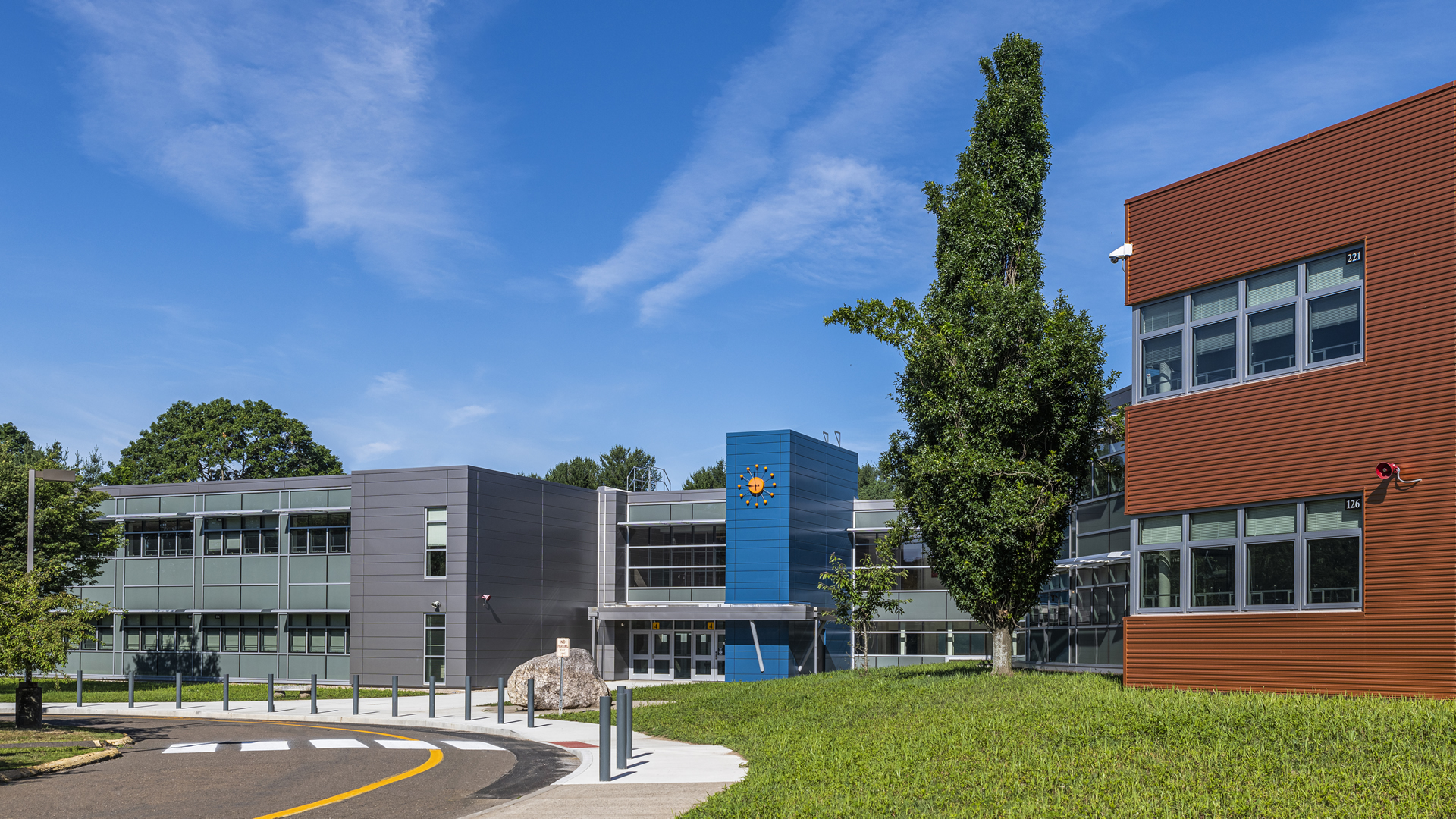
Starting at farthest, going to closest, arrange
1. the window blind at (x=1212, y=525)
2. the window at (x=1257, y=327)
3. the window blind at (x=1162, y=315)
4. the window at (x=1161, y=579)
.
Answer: the window blind at (x=1162, y=315)
the window at (x=1161, y=579)
the window blind at (x=1212, y=525)
the window at (x=1257, y=327)

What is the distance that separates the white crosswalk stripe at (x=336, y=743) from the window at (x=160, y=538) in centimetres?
2683

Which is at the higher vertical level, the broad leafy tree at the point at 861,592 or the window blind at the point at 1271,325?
the window blind at the point at 1271,325

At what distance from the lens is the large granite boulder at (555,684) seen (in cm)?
2845

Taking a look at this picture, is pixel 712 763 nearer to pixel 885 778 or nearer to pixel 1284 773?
pixel 885 778

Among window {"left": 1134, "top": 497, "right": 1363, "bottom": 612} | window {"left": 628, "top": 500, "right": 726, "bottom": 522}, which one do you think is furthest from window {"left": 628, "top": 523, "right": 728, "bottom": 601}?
window {"left": 1134, "top": 497, "right": 1363, "bottom": 612}

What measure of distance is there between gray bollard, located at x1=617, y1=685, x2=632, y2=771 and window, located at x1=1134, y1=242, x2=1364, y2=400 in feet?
31.9

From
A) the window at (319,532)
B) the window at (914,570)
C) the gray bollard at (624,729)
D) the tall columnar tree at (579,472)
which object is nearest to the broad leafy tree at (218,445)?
the tall columnar tree at (579,472)

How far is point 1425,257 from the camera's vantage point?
15.4m

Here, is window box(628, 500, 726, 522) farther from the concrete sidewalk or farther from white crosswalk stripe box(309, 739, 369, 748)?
white crosswalk stripe box(309, 739, 369, 748)

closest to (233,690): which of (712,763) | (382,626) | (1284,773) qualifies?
(382,626)

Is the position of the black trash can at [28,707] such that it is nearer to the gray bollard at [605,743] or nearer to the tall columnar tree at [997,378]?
the gray bollard at [605,743]

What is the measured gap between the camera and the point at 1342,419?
1623 cm

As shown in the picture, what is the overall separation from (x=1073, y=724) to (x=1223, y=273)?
7.86 meters

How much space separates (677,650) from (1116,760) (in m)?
35.3
